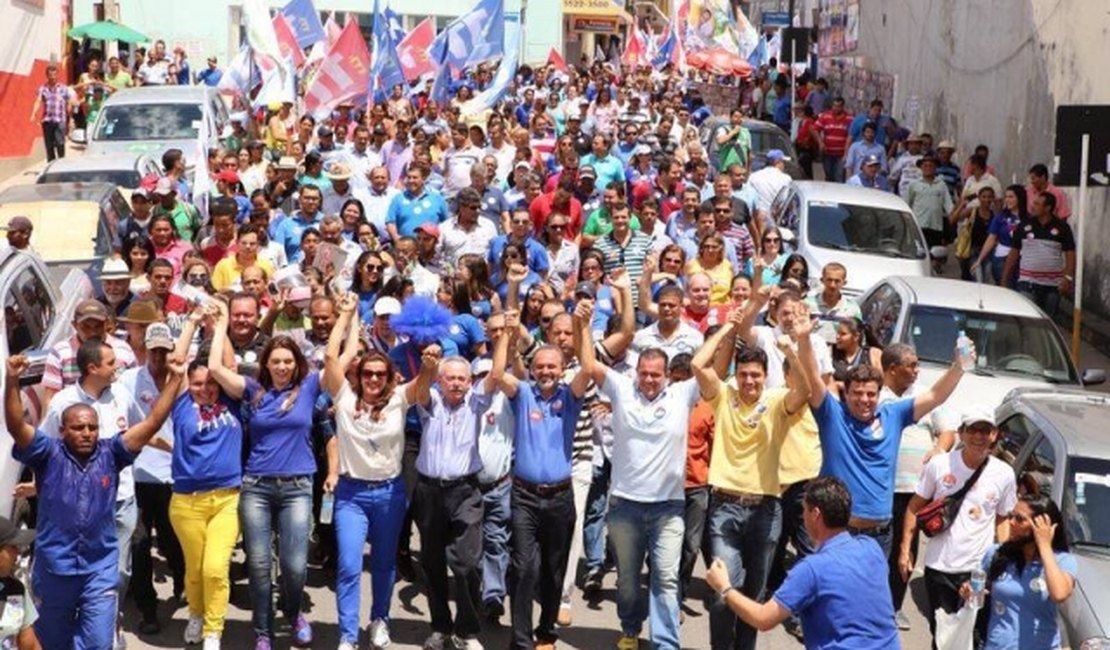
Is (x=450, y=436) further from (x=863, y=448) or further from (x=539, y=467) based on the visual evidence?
(x=863, y=448)

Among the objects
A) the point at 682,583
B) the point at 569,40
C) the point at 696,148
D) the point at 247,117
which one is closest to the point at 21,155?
the point at 247,117

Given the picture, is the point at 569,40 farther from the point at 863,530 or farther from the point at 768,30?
the point at 863,530

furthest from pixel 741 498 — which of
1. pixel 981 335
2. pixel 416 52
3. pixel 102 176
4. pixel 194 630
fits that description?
pixel 416 52

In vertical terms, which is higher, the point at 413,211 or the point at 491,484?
the point at 413,211

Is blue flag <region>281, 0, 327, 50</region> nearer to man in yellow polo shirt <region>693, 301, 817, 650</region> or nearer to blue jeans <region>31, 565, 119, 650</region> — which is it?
man in yellow polo shirt <region>693, 301, 817, 650</region>

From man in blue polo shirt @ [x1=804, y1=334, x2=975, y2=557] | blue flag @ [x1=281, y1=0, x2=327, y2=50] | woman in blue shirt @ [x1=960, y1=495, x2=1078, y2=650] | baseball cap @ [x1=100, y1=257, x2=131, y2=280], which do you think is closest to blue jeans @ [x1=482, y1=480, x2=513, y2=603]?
man in blue polo shirt @ [x1=804, y1=334, x2=975, y2=557]

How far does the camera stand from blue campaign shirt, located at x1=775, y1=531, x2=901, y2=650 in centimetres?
659

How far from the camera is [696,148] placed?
21547mm

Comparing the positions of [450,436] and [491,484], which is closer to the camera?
[450,436]

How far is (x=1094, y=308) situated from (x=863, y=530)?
39.9ft

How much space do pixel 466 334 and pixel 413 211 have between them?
4.96m

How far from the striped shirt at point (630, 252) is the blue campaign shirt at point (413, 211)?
1771 millimetres

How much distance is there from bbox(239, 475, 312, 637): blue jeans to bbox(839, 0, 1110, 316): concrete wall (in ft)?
42.6

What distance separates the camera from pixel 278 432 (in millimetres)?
9219
